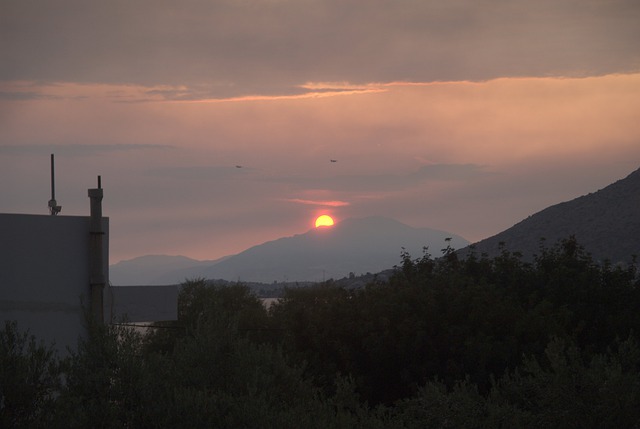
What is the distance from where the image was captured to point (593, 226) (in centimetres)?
12156

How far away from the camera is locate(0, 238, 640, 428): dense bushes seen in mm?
12469

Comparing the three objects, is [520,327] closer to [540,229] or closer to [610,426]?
[610,426]

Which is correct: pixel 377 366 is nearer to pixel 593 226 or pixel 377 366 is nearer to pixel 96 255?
Answer: pixel 96 255

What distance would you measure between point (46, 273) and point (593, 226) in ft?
369

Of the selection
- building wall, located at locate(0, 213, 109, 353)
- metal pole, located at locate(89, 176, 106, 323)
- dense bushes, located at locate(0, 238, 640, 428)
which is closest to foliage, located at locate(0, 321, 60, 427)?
dense bushes, located at locate(0, 238, 640, 428)

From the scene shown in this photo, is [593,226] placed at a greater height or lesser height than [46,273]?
greater

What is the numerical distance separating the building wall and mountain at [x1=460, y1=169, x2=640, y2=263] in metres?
101

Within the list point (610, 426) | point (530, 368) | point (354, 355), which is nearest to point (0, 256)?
point (530, 368)

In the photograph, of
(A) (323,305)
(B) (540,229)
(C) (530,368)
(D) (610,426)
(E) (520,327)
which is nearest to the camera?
(D) (610,426)

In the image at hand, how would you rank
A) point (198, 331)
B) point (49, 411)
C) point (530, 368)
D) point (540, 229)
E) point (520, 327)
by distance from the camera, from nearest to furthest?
point (49, 411)
point (198, 331)
point (530, 368)
point (520, 327)
point (540, 229)

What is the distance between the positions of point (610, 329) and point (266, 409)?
2263cm

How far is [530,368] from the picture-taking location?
694 inches

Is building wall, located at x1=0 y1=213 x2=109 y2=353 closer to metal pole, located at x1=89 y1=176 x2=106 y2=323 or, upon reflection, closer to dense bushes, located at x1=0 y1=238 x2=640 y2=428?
metal pole, located at x1=89 y1=176 x2=106 y2=323

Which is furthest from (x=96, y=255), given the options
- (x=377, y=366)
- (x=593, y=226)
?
(x=593, y=226)
